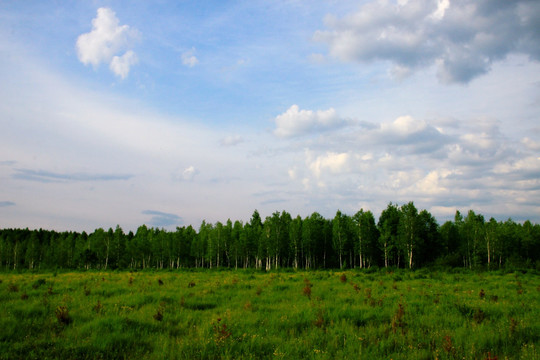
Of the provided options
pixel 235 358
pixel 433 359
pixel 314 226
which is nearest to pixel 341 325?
pixel 433 359

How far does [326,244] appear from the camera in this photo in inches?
2842

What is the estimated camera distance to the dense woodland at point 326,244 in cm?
6175

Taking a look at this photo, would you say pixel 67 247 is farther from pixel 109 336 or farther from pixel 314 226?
pixel 109 336

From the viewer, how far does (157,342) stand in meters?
8.33

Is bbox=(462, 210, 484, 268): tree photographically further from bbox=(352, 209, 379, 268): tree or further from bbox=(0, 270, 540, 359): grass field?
bbox=(0, 270, 540, 359): grass field

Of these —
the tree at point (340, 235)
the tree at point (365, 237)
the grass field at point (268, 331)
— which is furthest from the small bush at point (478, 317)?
the tree at point (340, 235)

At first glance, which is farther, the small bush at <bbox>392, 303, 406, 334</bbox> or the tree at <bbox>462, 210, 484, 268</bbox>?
the tree at <bbox>462, 210, 484, 268</bbox>

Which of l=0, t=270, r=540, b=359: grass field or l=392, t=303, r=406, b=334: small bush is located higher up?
l=392, t=303, r=406, b=334: small bush

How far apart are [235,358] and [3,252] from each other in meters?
108

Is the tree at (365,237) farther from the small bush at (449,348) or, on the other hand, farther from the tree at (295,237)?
the small bush at (449,348)

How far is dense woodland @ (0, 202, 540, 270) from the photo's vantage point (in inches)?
2431

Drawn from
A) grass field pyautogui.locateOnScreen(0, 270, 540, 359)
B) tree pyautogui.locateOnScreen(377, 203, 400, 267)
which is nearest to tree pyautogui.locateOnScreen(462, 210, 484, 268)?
tree pyautogui.locateOnScreen(377, 203, 400, 267)

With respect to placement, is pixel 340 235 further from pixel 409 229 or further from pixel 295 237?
pixel 409 229

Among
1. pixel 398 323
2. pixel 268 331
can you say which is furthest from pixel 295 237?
pixel 268 331
